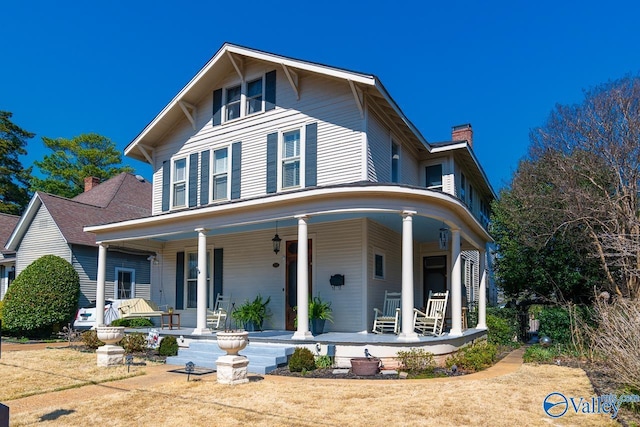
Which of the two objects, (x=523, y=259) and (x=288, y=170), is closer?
(x=288, y=170)

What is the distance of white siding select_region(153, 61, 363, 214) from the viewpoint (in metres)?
12.3

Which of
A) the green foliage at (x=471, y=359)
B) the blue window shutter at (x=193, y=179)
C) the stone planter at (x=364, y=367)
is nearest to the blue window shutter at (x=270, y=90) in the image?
the blue window shutter at (x=193, y=179)

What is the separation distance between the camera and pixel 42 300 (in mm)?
17094

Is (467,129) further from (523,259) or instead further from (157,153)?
(157,153)

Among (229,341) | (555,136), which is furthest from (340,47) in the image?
(229,341)

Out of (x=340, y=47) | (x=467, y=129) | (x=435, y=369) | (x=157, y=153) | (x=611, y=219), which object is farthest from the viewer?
(x=340, y=47)

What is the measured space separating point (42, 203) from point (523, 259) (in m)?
18.5

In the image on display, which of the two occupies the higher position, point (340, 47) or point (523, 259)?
point (340, 47)

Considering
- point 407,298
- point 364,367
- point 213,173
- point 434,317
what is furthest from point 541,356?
point 213,173

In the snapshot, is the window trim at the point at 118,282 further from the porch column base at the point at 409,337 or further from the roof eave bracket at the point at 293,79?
the porch column base at the point at 409,337

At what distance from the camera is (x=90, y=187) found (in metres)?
28.1

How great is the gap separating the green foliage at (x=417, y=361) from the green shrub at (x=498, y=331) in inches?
237

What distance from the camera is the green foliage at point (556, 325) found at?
13711 mm

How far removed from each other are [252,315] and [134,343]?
111 inches
